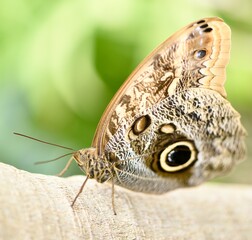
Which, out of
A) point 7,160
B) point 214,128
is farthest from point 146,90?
point 7,160

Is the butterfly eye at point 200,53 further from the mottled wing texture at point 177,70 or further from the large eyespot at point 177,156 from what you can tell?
the large eyespot at point 177,156

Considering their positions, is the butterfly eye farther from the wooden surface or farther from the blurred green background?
the blurred green background

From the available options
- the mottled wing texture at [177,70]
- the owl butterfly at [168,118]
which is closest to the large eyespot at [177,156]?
the owl butterfly at [168,118]

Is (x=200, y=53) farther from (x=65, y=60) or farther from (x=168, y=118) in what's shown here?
(x=65, y=60)

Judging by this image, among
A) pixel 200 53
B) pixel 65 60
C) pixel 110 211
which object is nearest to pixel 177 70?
pixel 200 53

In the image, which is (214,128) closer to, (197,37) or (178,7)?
(197,37)
